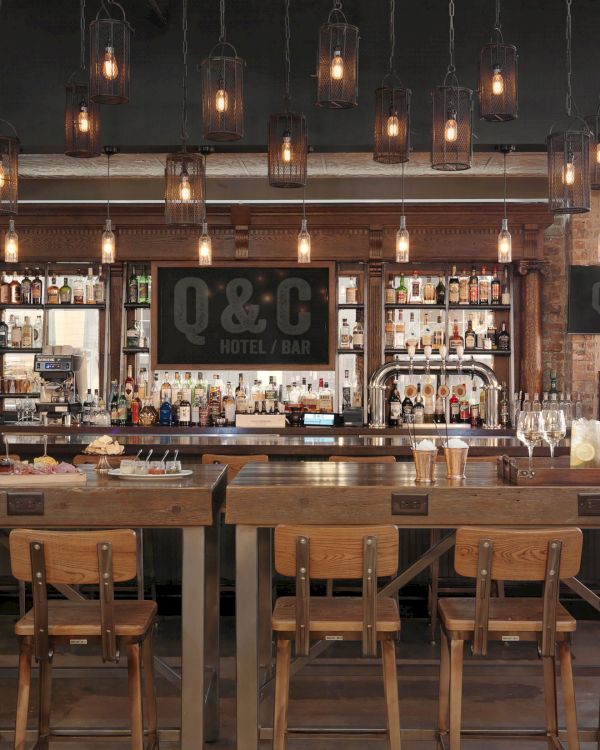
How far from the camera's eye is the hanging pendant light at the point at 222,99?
13.7 feet

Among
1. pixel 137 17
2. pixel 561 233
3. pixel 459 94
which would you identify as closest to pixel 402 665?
pixel 459 94

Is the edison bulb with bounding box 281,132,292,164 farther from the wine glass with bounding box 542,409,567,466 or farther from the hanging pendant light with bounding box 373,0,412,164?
the wine glass with bounding box 542,409,567,466

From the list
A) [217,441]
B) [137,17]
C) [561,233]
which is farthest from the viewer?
[561,233]

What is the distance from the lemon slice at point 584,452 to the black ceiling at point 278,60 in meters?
2.94

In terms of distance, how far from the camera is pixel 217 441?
17.5 ft

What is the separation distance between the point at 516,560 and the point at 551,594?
0.49 ft

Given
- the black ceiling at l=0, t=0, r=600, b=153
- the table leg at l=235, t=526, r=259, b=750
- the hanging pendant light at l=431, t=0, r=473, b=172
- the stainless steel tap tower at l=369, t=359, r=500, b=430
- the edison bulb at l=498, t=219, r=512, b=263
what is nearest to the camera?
the table leg at l=235, t=526, r=259, b=750

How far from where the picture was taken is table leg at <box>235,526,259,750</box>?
3.09 meters

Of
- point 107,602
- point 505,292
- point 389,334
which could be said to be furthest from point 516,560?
point 505,292

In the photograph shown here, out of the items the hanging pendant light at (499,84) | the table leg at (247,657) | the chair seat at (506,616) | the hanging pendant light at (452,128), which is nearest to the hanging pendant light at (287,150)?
the hanging pendant light at (452,128)

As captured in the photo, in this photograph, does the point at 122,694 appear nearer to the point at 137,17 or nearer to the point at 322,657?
the point at 322,657

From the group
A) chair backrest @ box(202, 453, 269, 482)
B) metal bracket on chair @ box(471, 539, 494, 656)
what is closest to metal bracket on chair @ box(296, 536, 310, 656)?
metal bracket on chair @ box(471, 539, 494, 656)

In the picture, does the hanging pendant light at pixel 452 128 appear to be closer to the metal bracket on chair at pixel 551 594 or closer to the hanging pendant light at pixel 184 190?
the hanging pendant light at pixel 184 190

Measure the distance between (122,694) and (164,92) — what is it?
12.2 feet
